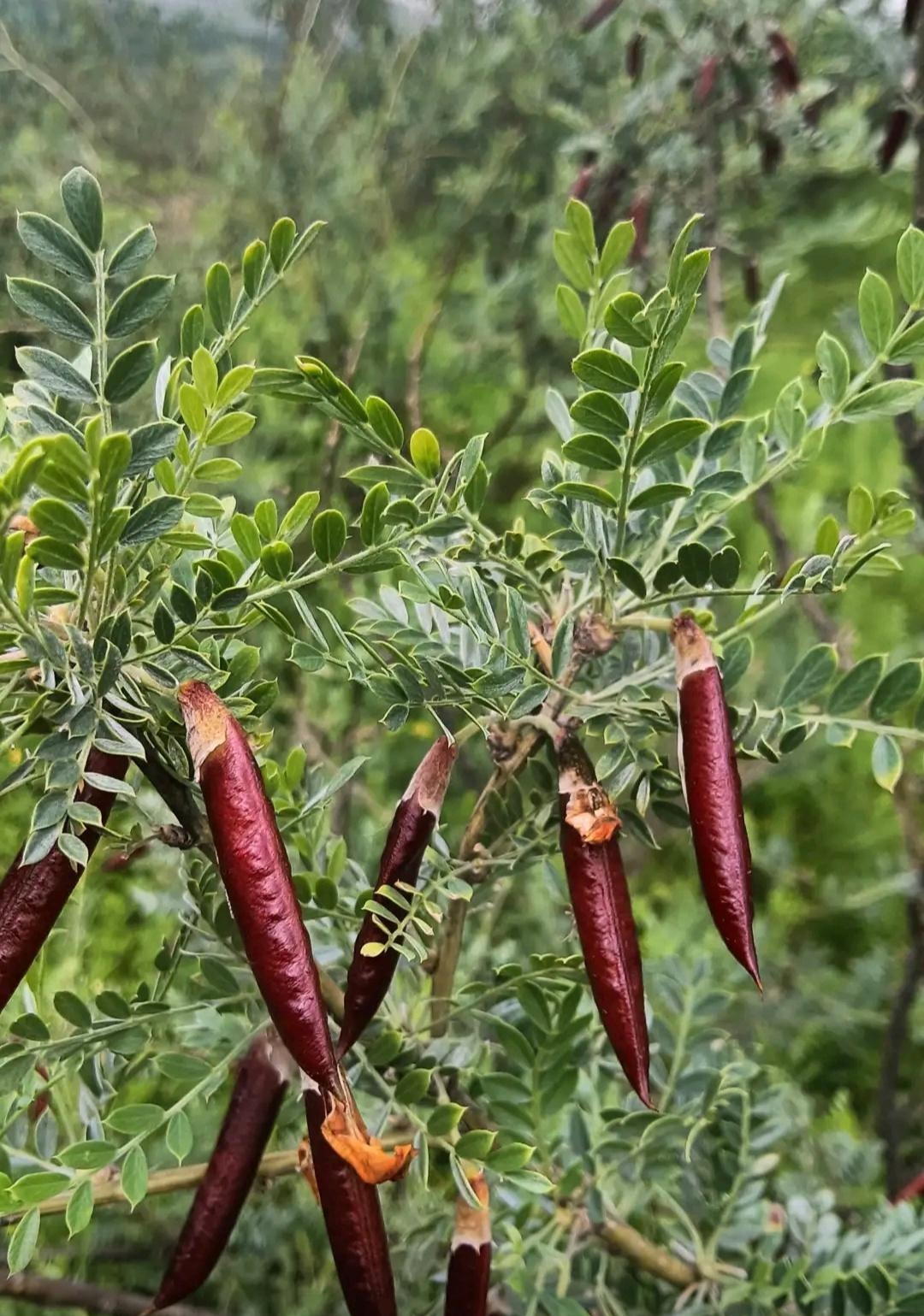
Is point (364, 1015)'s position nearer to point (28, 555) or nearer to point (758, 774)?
point (28, 555)

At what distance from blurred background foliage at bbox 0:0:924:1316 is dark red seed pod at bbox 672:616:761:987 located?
12.1 inches

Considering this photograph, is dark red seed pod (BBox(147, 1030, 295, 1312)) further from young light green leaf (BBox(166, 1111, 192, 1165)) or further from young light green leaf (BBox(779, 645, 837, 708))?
young light green leaf (BBox(779, 645, 837, 708))

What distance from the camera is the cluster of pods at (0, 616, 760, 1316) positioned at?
269mm

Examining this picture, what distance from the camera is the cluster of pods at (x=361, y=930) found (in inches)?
10.6

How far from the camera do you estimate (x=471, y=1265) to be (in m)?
0.38

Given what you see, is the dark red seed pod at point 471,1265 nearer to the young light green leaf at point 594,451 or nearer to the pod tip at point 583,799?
the pod tip at point 583,799

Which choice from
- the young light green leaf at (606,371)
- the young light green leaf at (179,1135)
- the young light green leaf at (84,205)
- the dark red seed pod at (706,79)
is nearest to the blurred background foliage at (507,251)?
the dark red seed pod at (706,79)

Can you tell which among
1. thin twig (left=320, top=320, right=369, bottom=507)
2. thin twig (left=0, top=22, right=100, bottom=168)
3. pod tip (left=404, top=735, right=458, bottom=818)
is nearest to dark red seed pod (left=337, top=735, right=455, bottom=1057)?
pod tip (left=404, top=735, right=458, bottom=818)

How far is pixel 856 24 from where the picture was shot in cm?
102

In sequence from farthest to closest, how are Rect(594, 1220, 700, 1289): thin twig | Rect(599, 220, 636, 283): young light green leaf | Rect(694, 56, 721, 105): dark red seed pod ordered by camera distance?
Rect(694, 56, 721, 105): dark red seed pod < Rect(594, 1220, 700, 1289): thin twig < Rect(599, 220, 636, 283): young light green leaf

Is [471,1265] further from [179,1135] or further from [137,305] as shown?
[137,305]

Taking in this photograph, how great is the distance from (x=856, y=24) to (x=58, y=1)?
5.17ft

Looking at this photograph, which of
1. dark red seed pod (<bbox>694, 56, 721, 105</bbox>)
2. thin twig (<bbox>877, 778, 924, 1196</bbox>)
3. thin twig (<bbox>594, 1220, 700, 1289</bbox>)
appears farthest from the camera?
dark red seed pod (<bbox>694, 56, 721, 105</bbox>)

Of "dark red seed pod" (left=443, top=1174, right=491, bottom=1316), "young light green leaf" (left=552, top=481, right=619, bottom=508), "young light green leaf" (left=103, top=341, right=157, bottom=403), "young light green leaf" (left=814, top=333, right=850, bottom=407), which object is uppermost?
"young light green leaf" (left=814, top=333, right=850, bottom=407)
